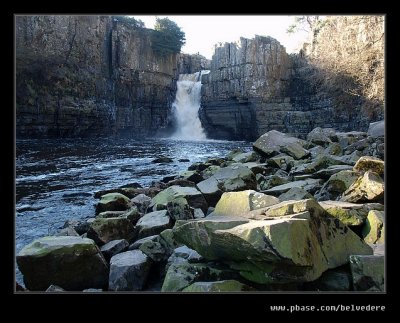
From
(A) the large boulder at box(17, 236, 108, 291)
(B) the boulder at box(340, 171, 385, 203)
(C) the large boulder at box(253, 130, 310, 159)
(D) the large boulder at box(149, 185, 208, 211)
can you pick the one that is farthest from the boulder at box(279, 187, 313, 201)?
(C) the large boulder at box(253, 130, 310, 159)

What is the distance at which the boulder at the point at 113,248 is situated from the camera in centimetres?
489

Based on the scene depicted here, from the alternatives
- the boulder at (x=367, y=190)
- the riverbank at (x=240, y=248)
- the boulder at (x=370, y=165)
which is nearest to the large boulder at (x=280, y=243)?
the riverbank at (x=240, y=248)

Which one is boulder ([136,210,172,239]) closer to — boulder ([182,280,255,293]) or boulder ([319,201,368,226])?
boulder ([182,280,255,293])

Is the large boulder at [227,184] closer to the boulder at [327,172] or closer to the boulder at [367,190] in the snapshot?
the boulder at [327,172]

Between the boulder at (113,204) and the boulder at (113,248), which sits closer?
the boulder at (113,248)

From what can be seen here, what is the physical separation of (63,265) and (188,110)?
44.2m

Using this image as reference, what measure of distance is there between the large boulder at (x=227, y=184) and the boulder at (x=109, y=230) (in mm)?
2132

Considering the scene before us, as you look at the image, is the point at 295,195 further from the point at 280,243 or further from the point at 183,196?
the point at 280,243

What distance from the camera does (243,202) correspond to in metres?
4.31

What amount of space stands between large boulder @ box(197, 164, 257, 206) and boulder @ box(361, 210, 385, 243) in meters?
3.60

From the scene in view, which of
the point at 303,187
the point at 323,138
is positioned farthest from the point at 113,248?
the point at 323,138

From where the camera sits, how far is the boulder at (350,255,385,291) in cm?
304
